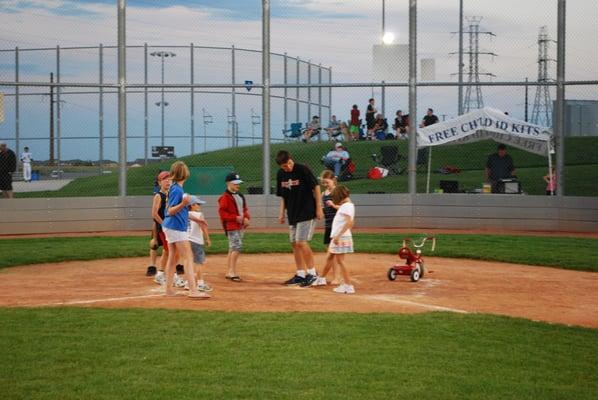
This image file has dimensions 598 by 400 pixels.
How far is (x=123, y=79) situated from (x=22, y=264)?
747cm

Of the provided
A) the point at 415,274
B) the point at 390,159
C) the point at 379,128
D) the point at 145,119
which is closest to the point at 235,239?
the point at 415,274

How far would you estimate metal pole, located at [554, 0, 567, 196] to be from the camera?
76.4ft

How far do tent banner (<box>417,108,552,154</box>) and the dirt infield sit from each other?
7043 mm

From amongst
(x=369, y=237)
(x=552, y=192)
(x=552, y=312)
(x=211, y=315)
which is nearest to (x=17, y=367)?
(x=211, y=315)

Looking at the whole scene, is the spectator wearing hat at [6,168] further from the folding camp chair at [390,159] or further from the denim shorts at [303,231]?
the denim shorts at [303,231]

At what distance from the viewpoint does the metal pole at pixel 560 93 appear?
23.3m

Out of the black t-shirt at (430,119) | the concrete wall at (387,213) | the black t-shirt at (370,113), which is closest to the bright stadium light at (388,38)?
the black t-shirt at (370,113)

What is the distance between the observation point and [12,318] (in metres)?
10.7

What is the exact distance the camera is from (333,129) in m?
27.1

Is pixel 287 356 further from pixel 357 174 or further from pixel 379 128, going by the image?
pixel 357 174

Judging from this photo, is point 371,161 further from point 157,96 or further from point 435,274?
Result: point 435,274

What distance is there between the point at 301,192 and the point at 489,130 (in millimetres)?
11209

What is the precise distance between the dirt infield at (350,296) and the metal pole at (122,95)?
5.91m

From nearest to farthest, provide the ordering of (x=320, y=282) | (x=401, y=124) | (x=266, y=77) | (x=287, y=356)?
1. (x=287, y=356)
2. (x=320, y=282)
3. (x=266, y=77)
4. (x=401, y=124)
